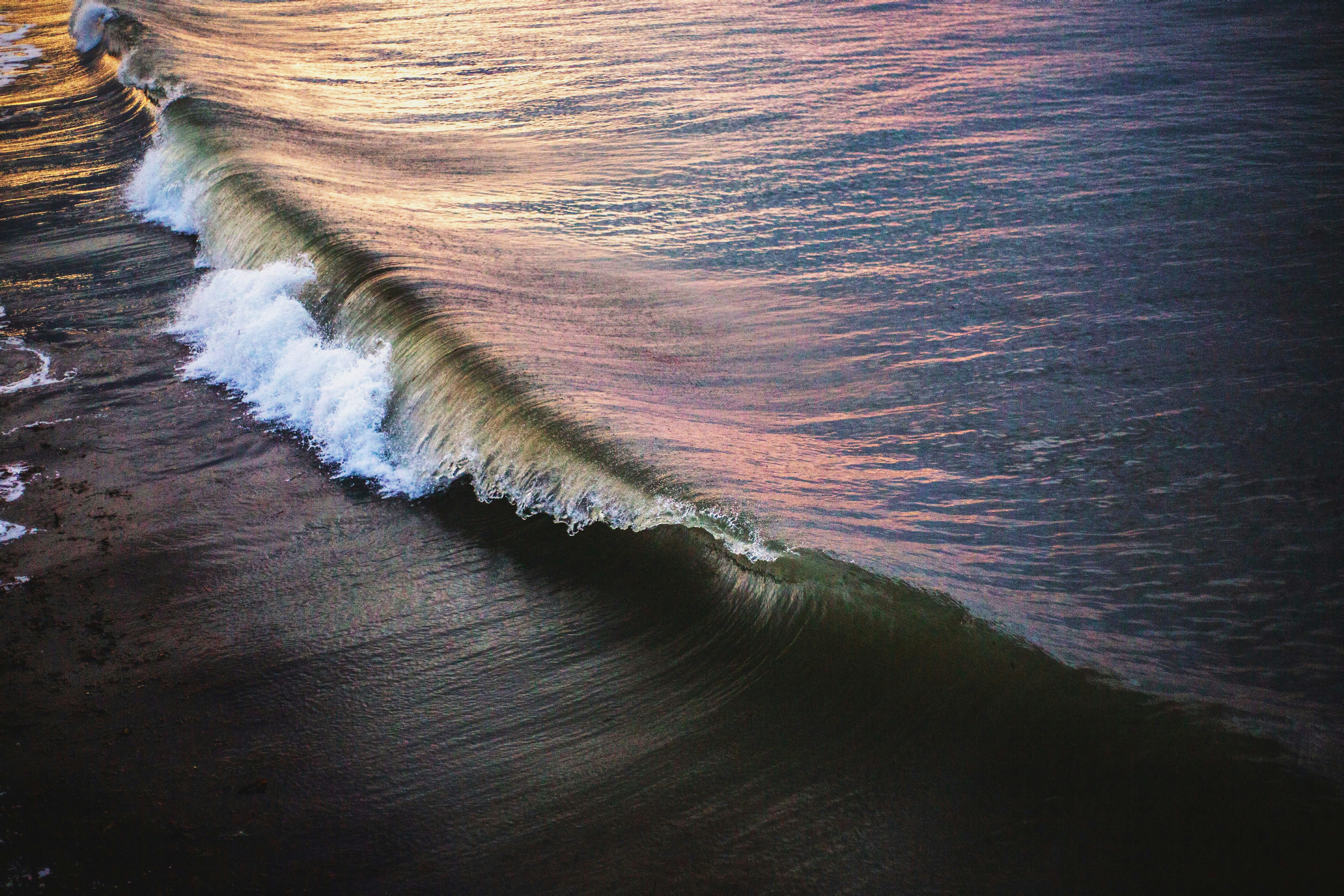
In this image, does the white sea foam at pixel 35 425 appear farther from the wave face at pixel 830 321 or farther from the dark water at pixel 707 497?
the wave face at pixel 830 321

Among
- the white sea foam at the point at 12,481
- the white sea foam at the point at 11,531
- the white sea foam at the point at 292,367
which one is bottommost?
the white sea foam at the point at 11,531

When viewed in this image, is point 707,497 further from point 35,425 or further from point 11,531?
point 35,425

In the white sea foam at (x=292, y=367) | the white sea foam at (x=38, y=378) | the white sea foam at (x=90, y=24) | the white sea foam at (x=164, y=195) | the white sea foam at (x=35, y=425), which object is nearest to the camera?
the white sea foam at (x=292, y=367)

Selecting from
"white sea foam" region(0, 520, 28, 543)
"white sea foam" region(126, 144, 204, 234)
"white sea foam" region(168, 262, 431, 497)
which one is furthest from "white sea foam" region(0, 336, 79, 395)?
"white sea foam" region(126, 144, 204, 234)

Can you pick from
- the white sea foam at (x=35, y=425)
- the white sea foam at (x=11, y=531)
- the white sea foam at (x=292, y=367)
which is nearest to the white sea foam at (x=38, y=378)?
the white sea foam at (x=35, y=425)

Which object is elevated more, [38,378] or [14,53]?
[14,53]

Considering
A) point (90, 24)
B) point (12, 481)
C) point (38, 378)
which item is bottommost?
point (12, 481)

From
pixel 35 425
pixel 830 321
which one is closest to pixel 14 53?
pixel 35 425
